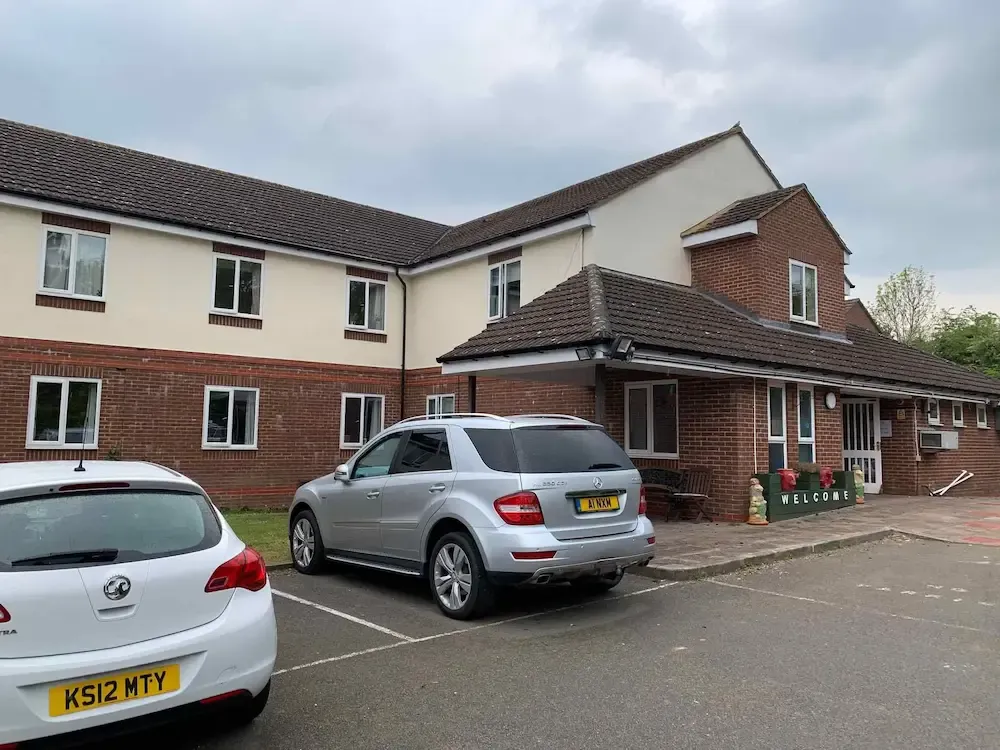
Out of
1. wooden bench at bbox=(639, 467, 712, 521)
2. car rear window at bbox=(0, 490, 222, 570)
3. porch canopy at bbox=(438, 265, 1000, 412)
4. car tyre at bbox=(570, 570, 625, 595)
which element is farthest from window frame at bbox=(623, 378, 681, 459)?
car rear window at bbox=(0, 490, 222, 570)

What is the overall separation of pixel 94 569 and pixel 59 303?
12.1 meters

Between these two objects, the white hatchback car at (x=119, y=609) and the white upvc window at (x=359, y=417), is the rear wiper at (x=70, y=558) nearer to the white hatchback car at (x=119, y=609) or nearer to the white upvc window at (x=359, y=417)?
the white hatchback car at (x=119, y=609)

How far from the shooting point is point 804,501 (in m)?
12.6

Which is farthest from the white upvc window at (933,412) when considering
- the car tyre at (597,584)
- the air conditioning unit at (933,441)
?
the car tyre at (597,584)

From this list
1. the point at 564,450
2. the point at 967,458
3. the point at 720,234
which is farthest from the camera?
the point at 967,458

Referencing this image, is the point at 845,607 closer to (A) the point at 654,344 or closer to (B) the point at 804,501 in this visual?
(A) the point at 654,344

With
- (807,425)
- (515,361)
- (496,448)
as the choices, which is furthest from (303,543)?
(807,425)

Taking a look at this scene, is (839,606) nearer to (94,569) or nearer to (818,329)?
(94,569)

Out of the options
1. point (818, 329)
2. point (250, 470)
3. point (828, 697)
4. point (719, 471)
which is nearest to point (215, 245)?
point (250, 470)

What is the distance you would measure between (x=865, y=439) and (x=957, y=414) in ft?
8.76

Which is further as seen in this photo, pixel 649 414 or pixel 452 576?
pixel 649 414

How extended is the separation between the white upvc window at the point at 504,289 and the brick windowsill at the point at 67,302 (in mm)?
7618

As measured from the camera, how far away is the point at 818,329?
15.2m

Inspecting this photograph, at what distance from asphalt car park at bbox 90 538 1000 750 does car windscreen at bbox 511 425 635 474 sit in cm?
130
